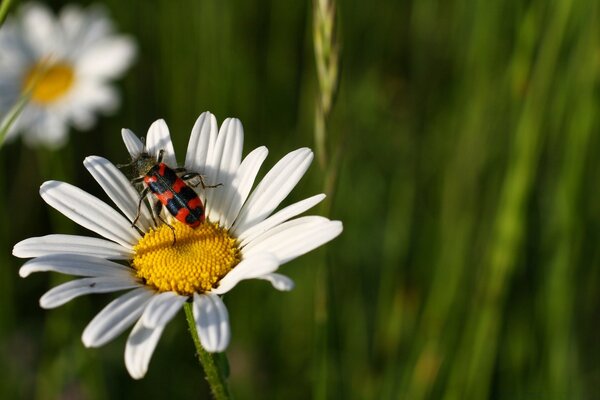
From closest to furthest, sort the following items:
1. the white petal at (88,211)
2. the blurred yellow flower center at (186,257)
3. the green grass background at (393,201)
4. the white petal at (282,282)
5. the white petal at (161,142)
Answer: the white petal at (282,282)
the blurred yellow flower center at (186,257)
the white petal at (88,211)
the white petal at (161,142)
the green grass background at (393,201)

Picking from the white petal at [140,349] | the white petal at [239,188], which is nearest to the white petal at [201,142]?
the white petal at [239,188]

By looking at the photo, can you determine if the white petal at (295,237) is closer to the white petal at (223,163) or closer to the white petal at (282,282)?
the white petal at (282,282)

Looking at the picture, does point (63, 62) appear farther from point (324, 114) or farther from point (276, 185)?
point (276, 185)

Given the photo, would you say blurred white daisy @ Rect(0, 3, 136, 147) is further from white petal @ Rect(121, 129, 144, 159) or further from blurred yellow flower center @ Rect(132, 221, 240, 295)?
blurred yellow flower center @ Rect(132, 221, 240, 295)

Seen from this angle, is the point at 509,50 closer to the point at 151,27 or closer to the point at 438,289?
the point at 438,289

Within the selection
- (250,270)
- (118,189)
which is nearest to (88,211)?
(118,189)

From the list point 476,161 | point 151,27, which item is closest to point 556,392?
point 476,161
